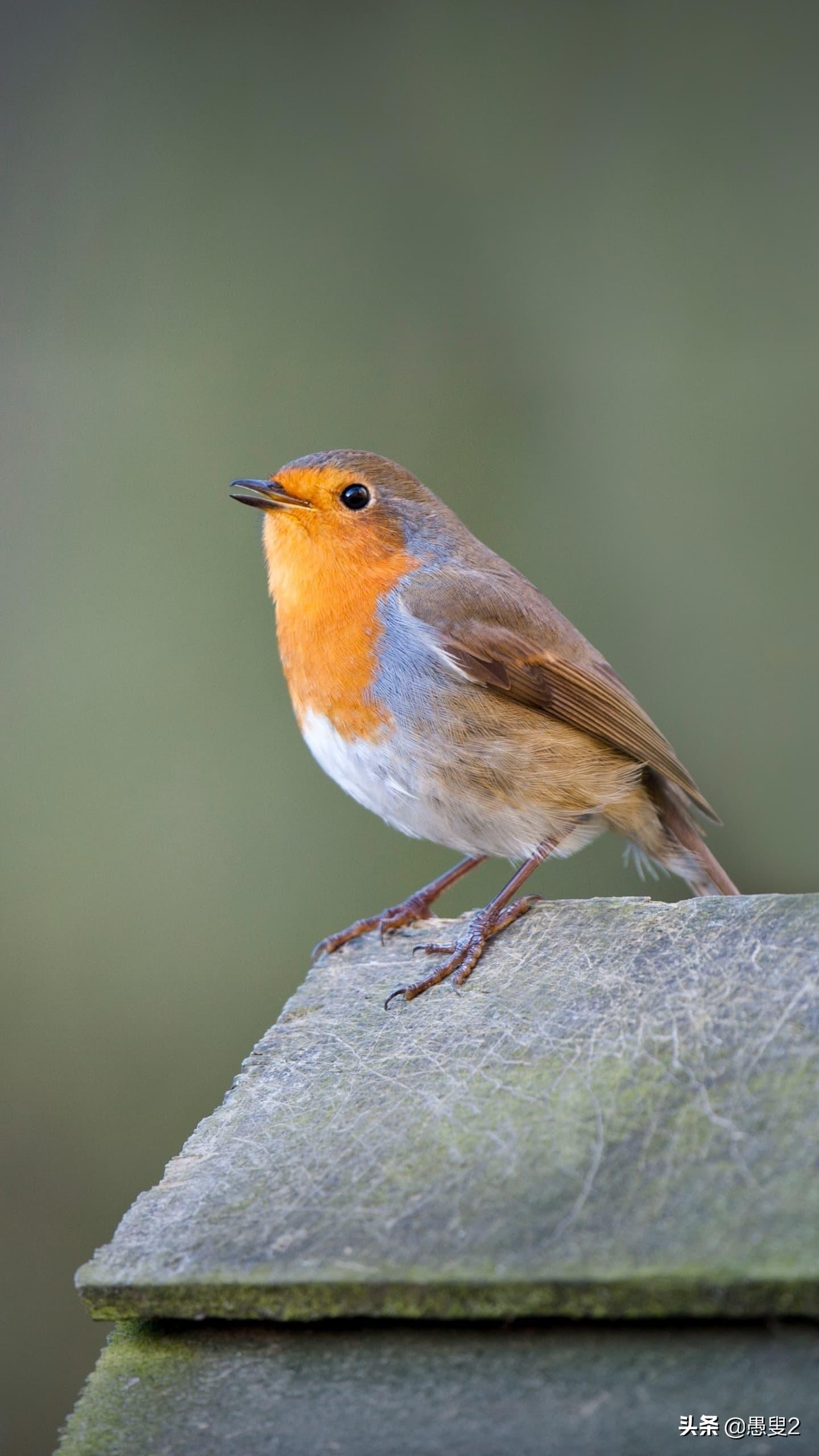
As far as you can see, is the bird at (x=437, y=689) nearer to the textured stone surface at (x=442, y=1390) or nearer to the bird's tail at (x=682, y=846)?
the bird's tail at (x=682, y=846)

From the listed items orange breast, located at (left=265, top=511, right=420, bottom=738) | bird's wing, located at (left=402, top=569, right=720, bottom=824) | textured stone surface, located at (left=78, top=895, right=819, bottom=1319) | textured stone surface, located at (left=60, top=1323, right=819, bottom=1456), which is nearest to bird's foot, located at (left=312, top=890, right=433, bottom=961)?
orange breast, located at (left=265, top=511, right=420, bottom=738)

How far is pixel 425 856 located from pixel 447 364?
2.11 metres

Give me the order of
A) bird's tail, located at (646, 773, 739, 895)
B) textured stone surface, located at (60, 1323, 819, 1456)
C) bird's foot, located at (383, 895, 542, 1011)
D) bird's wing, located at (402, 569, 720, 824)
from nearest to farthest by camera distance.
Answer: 1. textured stone surface, located at (60, 1323, 819, 1456)
2. bird's foot, located at (383, 895, 542, 1011)
3. bird's wing, located at (402, 569, 720, 824)
4. bird's tail, located at (646, 773, 739, 895)

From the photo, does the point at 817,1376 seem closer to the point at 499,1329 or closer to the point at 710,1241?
the point at 710,1241

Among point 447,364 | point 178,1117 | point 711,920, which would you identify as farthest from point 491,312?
point 711,920

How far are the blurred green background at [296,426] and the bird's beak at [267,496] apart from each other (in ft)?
6.86

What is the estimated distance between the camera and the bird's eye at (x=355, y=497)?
3.28 metres

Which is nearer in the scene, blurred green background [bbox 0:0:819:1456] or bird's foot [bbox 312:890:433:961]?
bird's foot [bbox 312:890:433:961]

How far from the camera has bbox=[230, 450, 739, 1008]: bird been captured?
2.99m

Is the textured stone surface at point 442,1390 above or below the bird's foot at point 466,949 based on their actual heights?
below

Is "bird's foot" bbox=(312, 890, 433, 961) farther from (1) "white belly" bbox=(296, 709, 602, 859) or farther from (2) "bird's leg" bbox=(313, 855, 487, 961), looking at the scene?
Answer: (1) "white belly" bbox=(296, 709, 602, 859)

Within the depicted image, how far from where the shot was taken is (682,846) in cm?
358

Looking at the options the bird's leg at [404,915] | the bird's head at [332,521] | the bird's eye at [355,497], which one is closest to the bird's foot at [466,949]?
the bird's leg at [404,915]

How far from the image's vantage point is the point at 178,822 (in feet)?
17.4
